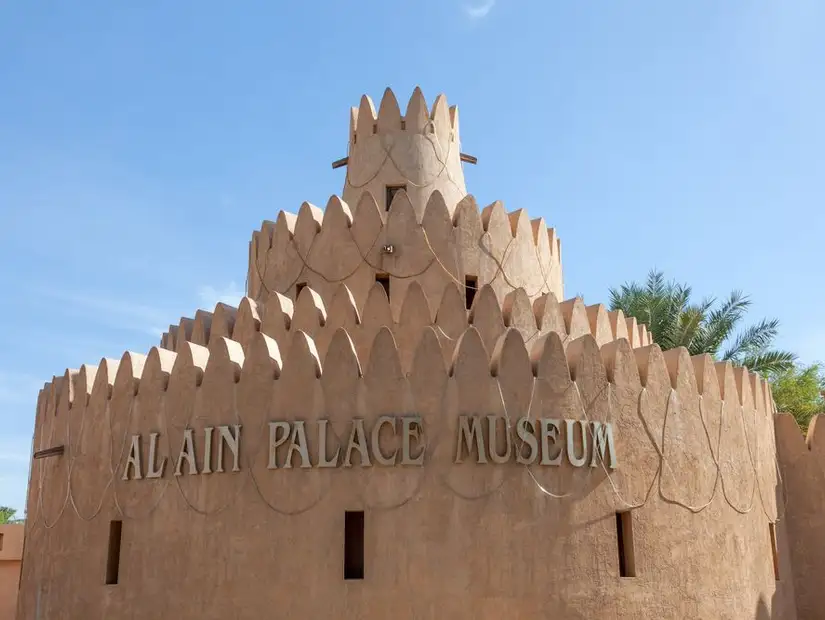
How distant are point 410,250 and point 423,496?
15.7ft

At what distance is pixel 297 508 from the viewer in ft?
36.5

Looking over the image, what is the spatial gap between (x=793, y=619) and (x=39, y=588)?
12914 millimetres

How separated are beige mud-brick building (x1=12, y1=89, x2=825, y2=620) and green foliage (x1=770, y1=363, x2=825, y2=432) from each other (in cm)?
1102

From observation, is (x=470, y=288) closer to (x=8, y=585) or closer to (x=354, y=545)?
(x=354, y=545)

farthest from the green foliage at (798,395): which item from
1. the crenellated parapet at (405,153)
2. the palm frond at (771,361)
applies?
the crenellated parapet at (405,153)

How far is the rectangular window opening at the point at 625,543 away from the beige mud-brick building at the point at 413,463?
0.04m

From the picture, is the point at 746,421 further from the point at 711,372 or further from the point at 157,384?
the point at 157,384

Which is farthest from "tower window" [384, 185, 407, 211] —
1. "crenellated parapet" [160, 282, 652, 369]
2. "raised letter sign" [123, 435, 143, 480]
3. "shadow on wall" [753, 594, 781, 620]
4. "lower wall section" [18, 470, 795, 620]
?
"shadow on wall" [753, 594, 781, 620]

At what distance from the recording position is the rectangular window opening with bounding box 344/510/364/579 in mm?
11164

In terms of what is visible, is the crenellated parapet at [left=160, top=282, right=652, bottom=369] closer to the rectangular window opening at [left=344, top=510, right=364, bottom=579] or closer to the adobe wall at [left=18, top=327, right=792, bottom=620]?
the adobe wall at [left=18, top=327, right=792, bottom=620]

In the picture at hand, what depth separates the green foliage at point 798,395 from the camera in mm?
25216

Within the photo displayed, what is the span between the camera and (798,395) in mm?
25938

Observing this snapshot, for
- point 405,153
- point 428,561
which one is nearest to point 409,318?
point 428,561

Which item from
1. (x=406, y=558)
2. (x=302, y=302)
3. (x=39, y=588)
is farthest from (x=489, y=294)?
(x=39, y=588)
